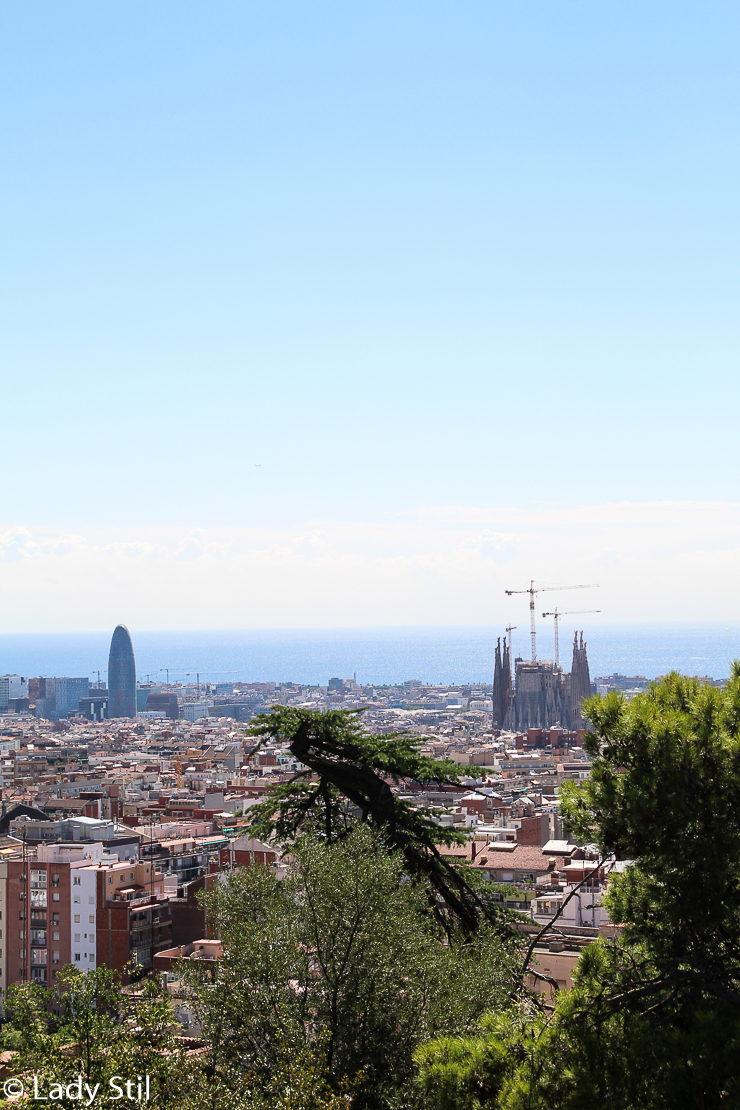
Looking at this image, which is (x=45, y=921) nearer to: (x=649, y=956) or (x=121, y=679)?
(x=649, y=956)

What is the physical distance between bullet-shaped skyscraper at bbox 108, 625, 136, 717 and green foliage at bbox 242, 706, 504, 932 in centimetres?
17432

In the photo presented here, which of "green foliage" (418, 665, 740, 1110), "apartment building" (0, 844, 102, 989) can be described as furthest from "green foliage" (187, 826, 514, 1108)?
"apartment building" (0, 844, 102, 989)

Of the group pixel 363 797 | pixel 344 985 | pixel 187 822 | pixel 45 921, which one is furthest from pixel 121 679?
pixel 344 985

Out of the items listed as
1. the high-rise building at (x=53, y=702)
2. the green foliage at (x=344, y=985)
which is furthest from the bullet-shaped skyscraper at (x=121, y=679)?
the green foliage at (x=344, y=985)

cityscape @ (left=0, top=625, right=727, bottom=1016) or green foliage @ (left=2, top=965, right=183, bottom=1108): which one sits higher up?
green foliage @ (left=2, top=965, right=183, bottom=1108)

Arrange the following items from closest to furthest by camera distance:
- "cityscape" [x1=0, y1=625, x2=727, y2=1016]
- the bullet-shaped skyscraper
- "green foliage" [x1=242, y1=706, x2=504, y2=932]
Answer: "green foliage" [x1=242, y1=706, x2=504, y2=932], "cityscape" [x1=0, y1=625, x2=727, y2=1016], the bullet-shaped skyscraper

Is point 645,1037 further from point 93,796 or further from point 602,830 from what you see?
point 93,796

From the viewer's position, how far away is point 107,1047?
764 centimetres

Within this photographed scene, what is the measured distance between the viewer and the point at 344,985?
25.4 feet

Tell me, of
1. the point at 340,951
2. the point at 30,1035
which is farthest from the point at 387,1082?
the point at 30,1035

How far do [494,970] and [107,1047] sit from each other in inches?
107

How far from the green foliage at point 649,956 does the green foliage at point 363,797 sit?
337 centimetres

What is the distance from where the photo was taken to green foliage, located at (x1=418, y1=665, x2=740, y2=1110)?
5.82m

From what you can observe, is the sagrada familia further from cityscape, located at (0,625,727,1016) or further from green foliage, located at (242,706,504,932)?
green foliage, located at (242,706,504,932)
